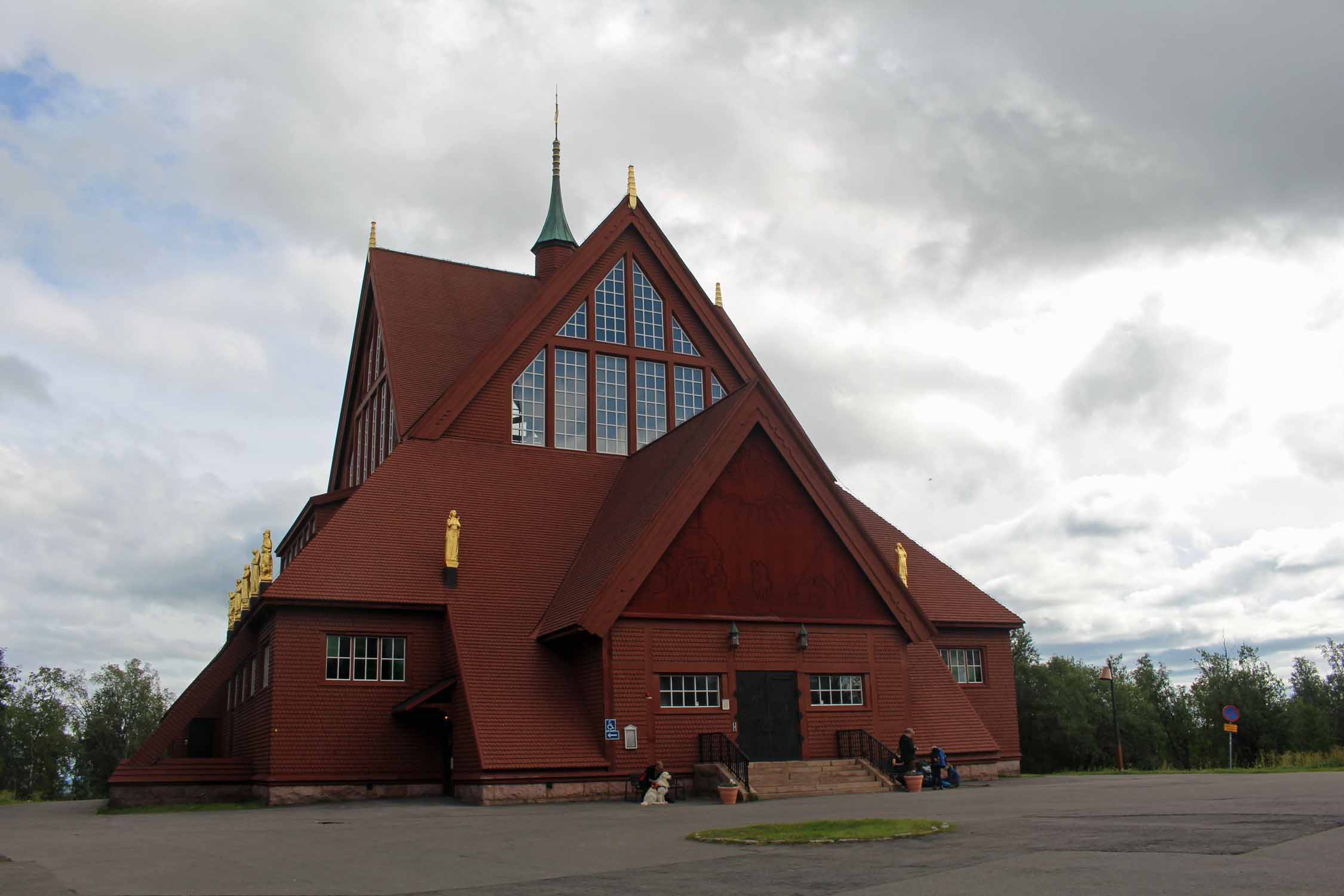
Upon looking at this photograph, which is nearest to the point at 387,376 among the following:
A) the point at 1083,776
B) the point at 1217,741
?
the point at 1083,776

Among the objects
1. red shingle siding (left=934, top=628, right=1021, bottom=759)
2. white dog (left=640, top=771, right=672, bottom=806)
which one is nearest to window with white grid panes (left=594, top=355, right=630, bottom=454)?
red shingle siding (left=934, top=628, right=1021, bottom=759)

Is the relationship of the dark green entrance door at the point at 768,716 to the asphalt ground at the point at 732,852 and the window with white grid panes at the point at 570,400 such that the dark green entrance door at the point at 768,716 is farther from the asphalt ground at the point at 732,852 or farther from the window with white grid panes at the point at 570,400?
the window with white grid panes at the point at 570,400

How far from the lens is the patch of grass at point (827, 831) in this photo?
14.0 m

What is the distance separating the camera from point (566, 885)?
36.9 ft

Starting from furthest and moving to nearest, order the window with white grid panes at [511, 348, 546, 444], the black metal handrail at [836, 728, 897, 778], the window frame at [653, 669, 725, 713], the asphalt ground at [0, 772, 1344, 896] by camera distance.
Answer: the window with white grid panes at [511, 348, 546, 444], the black metal handrail at [836, 728, 897, 778], the window frame at [653, 669, 725, 713], the asphalt ground at [0, 772, 1344, 896]

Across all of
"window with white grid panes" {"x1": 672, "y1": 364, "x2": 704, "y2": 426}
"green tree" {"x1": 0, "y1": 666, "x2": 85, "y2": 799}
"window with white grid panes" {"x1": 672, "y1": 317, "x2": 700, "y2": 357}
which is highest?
"window with white grid panes" {"x1": 672, "y1": 317, "x2": 700, "y2": 357}

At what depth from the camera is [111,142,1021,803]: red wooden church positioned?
1046 inches

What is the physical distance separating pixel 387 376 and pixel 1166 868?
97.1 ft

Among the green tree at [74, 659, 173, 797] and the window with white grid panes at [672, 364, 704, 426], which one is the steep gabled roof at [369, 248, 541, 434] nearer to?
the window with white grid panes at [672, 364, 704, 426]

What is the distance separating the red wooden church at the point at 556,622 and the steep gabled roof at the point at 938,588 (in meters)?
2.28

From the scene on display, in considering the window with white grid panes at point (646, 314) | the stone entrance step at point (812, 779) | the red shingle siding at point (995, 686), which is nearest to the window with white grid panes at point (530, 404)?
the window with white grid panes at point (646, 314)

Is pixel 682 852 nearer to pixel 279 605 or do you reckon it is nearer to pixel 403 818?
pixel 403 818

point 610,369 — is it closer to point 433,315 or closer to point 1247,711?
point 433,315

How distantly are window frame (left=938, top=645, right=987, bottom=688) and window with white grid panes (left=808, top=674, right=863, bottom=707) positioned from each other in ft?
23.2
